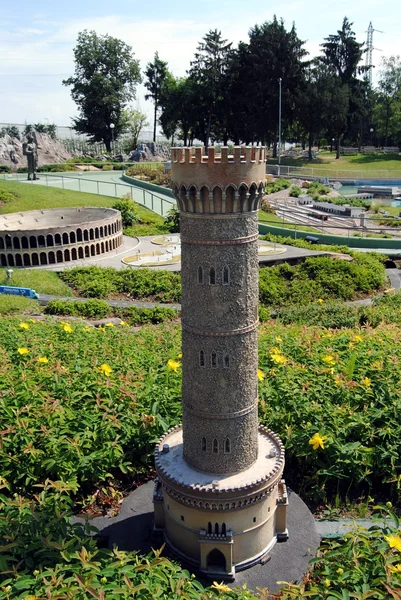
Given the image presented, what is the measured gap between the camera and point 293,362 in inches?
715

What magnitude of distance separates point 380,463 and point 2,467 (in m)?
9.60

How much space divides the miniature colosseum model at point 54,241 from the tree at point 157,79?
59.4 meters

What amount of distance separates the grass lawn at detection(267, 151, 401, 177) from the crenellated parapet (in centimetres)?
7460

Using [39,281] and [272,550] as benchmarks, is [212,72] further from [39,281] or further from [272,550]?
[272,550]

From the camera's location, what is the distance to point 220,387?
40.1 feet

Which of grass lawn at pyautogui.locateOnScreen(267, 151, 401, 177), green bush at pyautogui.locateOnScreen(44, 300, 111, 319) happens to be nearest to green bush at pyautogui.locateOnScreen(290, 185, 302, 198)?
grass lawn at pyautogui.locateOnScreen(267, 151, 401, 177)

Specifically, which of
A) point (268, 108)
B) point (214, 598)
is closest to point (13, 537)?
point (214, 598)

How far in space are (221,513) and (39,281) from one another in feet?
85.5

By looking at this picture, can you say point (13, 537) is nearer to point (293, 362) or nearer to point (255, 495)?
point (255, 495)

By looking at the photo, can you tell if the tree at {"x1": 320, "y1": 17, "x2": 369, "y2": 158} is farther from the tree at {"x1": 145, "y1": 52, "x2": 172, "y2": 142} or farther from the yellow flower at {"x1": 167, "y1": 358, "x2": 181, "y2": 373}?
the yellow flower at {"x1": 167, "y1": 358, "x2": 181, "y2": 373}

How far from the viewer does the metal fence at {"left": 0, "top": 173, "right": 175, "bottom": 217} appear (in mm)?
62062

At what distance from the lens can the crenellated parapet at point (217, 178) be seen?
10922mm

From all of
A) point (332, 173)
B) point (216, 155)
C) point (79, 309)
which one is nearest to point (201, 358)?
point (216, 155)

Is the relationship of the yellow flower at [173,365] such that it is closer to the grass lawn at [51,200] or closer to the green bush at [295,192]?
the grass lawn at [51,200]
